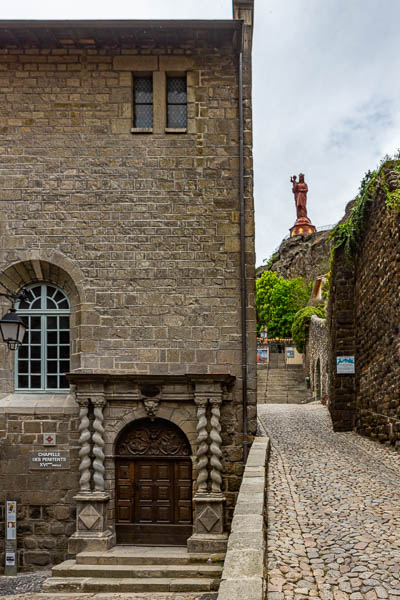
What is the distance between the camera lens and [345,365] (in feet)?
50.0

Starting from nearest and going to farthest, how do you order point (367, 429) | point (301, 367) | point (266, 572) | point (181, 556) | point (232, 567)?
1. point (232, 567)
2. point (266, 572)
3. point (181, 556)
4. point (367, 429)
5. point (301, 367)

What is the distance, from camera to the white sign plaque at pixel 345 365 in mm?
15188

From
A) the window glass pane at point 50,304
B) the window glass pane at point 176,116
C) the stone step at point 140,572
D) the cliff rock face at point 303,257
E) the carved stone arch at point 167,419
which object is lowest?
the stone step at point 140,572

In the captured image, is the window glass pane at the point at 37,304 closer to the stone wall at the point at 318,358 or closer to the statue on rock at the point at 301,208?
the stone wall at the point at 318,358

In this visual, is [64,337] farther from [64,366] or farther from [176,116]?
[176,116]

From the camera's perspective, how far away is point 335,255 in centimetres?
1558

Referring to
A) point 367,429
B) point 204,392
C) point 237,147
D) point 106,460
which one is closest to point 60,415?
point 106,460

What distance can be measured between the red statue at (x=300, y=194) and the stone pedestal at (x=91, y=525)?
6055 centimetres

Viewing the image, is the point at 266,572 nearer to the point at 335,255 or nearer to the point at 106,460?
the point at 106,460

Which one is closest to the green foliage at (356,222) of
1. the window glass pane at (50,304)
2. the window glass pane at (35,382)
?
the window glass pane at (50,304)

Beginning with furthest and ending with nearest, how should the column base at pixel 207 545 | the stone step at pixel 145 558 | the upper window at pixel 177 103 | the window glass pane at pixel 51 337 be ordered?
the upper window at pixel 177 103
the window glass pane at pixel 51 337
the column base at pixel 207 545
the stone step at pixel 145 558

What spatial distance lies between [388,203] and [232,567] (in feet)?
26.9

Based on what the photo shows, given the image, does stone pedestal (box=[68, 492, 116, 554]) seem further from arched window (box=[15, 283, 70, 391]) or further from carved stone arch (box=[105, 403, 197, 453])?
arched window (box=[15, 283, 70, 391])

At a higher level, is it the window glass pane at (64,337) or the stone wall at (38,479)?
the window glass pane at (64,337)
